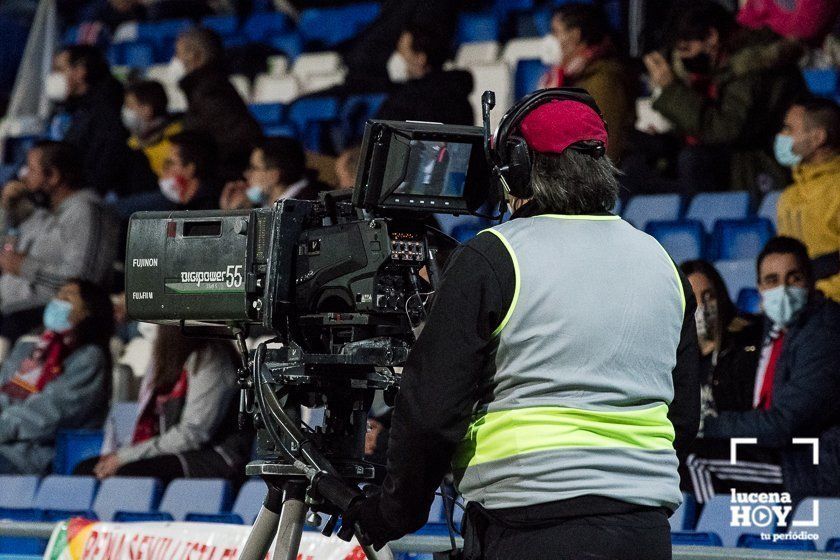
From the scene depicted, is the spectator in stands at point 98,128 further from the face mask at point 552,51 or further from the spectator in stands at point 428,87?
the face mask at point 552,51

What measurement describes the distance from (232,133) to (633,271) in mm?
6119

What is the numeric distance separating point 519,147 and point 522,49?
6476 millimetres

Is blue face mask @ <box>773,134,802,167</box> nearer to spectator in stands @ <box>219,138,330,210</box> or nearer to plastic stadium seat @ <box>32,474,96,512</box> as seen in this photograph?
spectator in stands @ <box>219,138,330,210</box>

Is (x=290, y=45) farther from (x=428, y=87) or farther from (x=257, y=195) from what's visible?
(x=257, y=195)

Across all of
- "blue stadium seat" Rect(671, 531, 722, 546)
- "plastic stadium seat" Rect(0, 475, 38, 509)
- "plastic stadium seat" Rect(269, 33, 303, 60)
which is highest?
"plastic stadium seat" Rect(269, 33, 303, 60)

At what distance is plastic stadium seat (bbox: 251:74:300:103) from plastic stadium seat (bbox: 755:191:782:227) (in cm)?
395

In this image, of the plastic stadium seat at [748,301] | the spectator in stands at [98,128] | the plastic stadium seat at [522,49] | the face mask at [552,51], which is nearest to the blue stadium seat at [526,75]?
the plastic stadium seat at [522,49]

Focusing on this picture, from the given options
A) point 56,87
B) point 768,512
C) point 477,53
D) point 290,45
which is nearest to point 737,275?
point 768,512

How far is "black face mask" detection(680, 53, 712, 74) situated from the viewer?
684cm

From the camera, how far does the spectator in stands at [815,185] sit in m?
5.92

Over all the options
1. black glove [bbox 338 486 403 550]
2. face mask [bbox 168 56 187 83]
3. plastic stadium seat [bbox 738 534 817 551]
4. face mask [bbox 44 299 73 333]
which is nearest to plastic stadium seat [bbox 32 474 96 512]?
face mask [bbox 44 299 73 333]

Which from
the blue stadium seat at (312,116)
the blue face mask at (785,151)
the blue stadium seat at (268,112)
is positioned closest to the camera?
the blue face mask at (785,151)

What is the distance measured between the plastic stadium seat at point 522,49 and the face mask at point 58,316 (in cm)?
313

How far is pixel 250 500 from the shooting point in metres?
5.12
